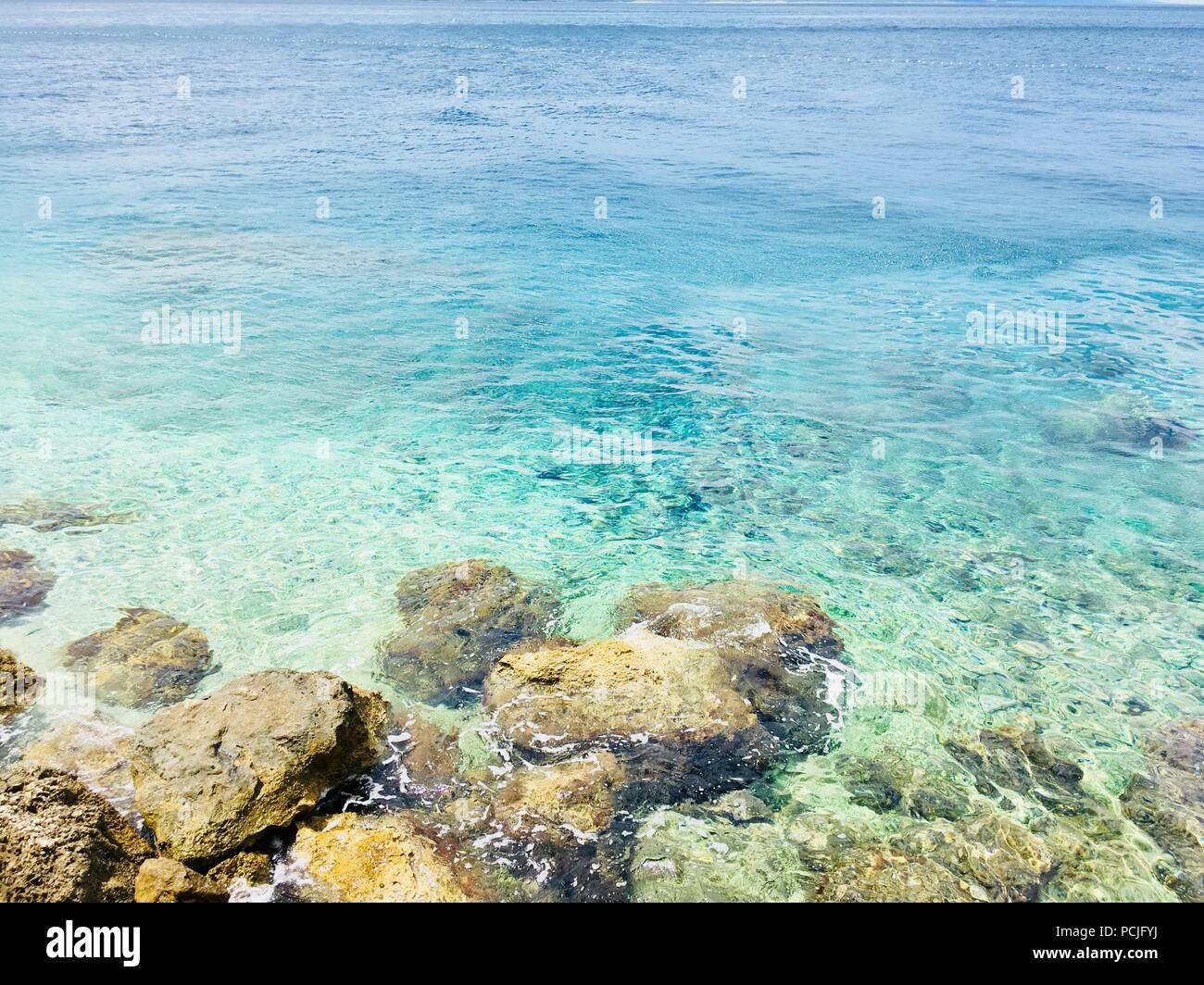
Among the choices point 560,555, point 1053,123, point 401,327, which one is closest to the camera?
point 560,555

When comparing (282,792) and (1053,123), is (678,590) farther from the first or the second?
(1053,123)

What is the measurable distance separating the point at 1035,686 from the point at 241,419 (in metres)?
12.5

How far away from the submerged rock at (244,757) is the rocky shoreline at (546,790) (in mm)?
18

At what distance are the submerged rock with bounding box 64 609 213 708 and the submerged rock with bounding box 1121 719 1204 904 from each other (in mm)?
→ 8666

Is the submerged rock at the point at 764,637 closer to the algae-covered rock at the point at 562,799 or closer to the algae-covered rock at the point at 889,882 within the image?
the algae-covered rock at the point at 889,882

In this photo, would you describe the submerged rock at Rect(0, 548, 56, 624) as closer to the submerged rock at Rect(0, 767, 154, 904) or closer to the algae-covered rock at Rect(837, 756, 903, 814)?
the submerged rock at Rect(0, 767, 154, 904)

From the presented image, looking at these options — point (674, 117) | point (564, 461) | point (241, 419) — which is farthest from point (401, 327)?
point (674, 117)

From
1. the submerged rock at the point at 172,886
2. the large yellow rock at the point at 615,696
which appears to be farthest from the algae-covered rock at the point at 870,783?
the submerged rock at the point at 172,886

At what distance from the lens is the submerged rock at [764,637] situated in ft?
25.5

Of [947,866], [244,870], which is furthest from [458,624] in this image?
[947,866]

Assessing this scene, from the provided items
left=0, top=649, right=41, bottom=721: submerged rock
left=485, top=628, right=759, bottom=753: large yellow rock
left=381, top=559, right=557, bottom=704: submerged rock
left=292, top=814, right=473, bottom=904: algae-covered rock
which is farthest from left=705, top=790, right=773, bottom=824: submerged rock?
left=0, top=649, right=41, bottom=721: submerged rock

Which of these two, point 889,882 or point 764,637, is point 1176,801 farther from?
point 764,637

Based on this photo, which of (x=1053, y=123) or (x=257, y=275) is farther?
(x=1053, y=123)

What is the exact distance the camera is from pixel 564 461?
13.0 meters
